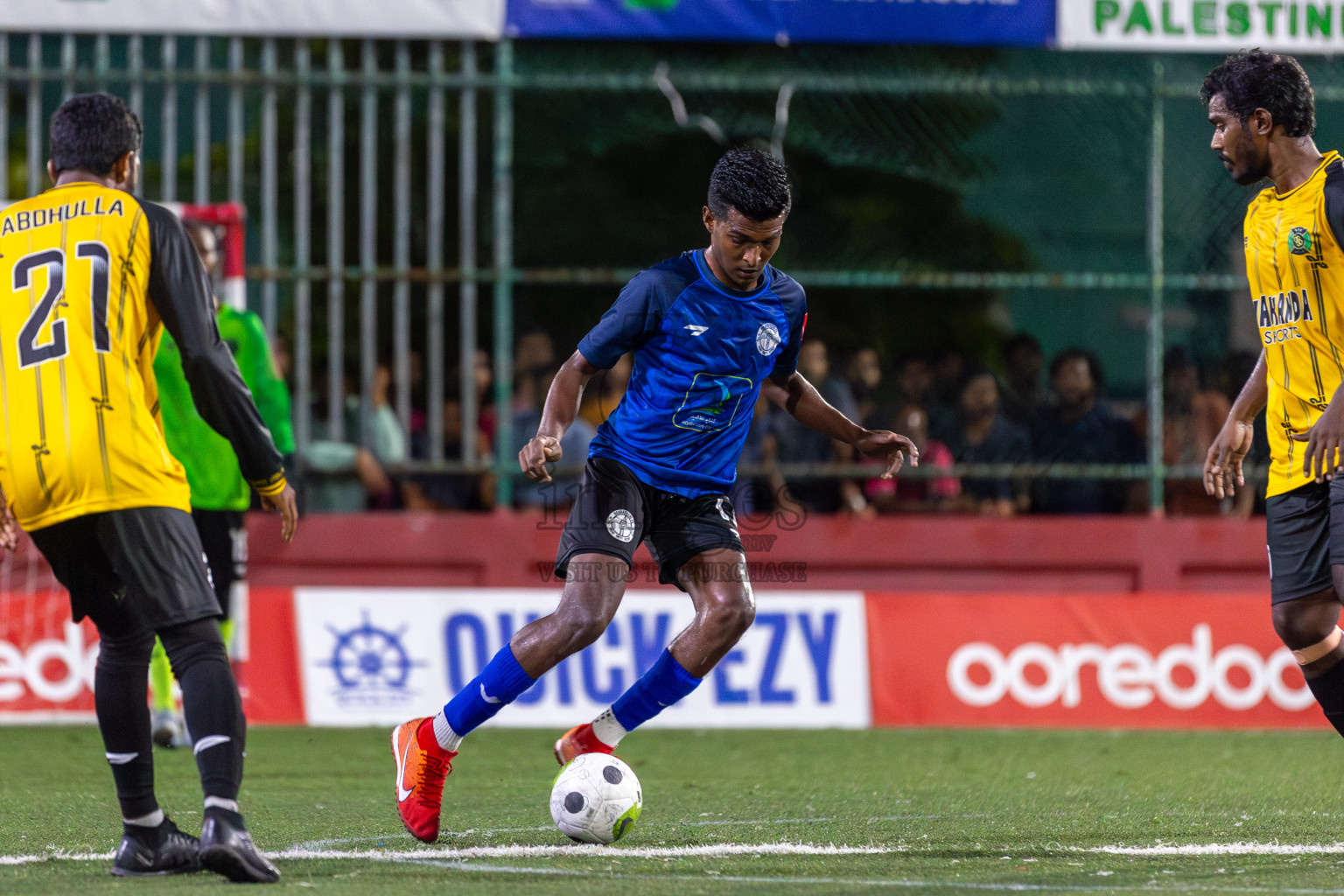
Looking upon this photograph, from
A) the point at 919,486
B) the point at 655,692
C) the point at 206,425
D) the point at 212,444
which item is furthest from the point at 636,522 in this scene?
the point at 919,486

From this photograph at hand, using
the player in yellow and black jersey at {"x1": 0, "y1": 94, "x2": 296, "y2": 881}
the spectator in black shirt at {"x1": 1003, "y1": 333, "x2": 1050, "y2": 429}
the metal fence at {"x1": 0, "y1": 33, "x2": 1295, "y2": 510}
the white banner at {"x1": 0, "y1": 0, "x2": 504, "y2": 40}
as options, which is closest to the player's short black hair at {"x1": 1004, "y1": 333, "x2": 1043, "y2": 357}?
the spectator in black shirt at {"x1": 1003, "y1": 333, "x2": 1050, "y2": 429}

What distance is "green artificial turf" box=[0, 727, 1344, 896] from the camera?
432 centimetres

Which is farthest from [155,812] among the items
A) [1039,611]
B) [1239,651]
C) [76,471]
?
[1239,651]

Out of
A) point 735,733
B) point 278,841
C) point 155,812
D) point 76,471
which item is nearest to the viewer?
point 76,471

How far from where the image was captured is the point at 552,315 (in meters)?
11.4

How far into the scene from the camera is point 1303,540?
489cm

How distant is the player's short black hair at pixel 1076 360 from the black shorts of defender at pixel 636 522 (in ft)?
18.8

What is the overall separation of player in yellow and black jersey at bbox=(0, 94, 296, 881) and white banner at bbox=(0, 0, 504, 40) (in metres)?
5.92

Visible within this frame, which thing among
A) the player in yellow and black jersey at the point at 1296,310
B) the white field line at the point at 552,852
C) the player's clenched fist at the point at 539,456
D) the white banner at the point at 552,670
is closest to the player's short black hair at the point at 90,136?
the player's clenched fist at the point at 539,456

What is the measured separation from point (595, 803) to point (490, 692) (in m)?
0.47

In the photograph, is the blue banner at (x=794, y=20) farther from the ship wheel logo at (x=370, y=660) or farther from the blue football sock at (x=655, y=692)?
the blue football sock at (x=655, y=692)

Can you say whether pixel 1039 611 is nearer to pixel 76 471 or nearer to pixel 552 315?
pixel 552 315

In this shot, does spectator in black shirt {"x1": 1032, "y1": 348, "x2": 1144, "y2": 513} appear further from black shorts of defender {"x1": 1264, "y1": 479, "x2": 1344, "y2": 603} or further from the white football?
the white football

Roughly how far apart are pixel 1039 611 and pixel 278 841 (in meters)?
5.70
